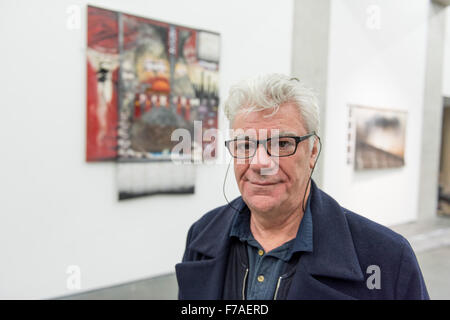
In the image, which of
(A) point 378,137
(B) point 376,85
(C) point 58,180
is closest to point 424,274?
(A) point 378,137

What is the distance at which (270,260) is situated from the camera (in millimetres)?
1056

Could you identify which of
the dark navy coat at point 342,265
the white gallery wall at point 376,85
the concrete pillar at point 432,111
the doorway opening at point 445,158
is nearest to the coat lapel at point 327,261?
the dark navy coat at point 342,265

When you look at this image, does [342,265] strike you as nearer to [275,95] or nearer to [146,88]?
[275,95]

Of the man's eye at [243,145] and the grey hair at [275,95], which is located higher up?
the grey hair at [275,95]

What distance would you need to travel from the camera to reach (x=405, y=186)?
18.7 feet

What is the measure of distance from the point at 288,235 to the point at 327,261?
162mm

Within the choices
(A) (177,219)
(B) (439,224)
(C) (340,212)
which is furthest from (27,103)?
(B) (439,224)

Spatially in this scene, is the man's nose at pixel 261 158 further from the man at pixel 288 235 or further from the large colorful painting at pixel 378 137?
the large colorful painting at pixel 378 137

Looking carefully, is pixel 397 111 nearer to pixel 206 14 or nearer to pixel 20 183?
pixel 206 14

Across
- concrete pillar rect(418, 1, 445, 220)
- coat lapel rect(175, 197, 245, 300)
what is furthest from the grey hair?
concrete pillar rect(418, 1, 445, 220)

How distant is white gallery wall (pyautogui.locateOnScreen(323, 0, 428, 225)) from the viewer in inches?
182

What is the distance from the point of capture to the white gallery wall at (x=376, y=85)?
4632 mm

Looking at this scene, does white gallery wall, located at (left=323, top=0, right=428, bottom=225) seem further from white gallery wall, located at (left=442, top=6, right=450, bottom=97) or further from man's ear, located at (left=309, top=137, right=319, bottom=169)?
man's ear, located at (left=309, top=137, right=319, bottom=169)
